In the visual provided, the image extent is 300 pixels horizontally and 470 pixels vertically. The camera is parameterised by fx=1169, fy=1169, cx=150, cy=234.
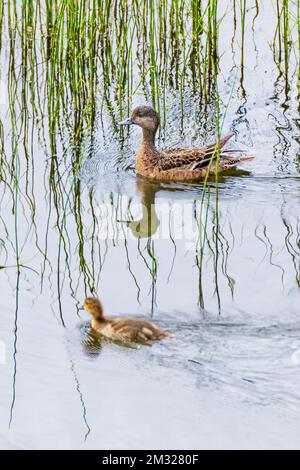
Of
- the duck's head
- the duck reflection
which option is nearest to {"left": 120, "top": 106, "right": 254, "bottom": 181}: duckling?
Result: the duck's head

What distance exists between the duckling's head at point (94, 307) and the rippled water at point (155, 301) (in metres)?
0.12

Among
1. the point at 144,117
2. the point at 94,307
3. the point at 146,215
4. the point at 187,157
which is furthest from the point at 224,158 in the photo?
the point at 94,307

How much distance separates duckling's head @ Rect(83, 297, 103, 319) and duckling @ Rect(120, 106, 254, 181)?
269 cm

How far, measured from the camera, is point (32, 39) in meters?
9.52

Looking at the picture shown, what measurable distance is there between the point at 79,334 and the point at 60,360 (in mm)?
370

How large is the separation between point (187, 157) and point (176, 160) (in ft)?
0.33

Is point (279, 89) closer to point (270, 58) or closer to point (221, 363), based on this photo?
point (270, 58)

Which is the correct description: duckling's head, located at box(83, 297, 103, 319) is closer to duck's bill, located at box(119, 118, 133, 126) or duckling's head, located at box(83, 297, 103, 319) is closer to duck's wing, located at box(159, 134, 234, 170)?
duck's wing, located at box(159, 134, 234, 170)

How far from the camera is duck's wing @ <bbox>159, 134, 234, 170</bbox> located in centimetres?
841

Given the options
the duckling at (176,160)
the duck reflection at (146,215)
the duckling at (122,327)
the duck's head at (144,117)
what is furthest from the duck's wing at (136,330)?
the duck's head at (144,117)

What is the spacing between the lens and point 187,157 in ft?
27.6

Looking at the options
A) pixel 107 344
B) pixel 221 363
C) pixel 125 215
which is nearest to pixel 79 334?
pixel 107 344

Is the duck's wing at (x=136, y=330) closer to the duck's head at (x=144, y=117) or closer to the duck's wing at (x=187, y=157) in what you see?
the duck's wing at (x=187, y=157)

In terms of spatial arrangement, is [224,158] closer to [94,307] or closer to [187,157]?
[187,157]
